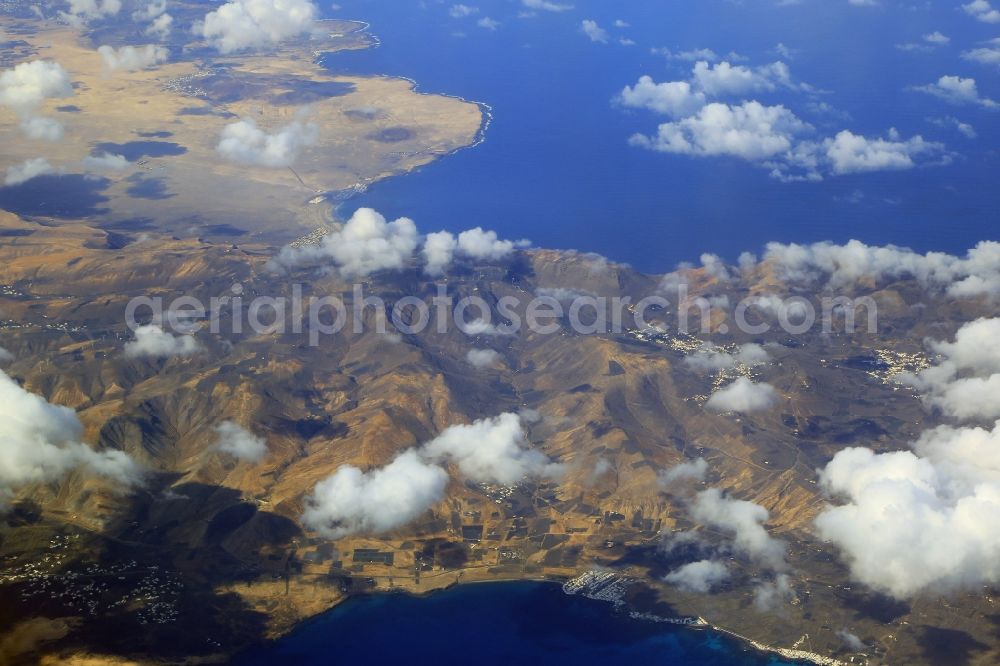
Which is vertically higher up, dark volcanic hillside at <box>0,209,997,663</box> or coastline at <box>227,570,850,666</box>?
dark volcanic hillside at <box>0,209,997,663</box>

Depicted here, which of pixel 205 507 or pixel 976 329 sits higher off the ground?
pixel 976 329

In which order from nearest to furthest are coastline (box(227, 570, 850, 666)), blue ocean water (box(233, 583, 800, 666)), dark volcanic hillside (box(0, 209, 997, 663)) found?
coastline (box(227, 570, 850, 666)) < blue ocean water (box(233, 583, 800, 666)) < dark volcanic hillside (box(0, 209, 997, 663))

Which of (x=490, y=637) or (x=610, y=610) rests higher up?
(x=610, y=610)

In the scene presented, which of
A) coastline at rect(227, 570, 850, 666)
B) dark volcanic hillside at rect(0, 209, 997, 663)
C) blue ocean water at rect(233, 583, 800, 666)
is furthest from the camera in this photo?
dark volcanic hillside at rect(0, 209, 997, 663)

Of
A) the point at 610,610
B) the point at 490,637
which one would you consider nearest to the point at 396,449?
the point at 490,637

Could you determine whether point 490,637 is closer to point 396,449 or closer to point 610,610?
point 610,610

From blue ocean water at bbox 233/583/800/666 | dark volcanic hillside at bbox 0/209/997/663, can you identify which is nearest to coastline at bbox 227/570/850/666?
blue ocean water at bbox 233/583/800/666

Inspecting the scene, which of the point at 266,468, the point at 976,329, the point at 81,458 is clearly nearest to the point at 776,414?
the point at 976,329

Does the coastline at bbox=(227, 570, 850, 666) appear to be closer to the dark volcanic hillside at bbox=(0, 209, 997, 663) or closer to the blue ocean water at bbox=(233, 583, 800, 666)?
the blue ocean water at bbox=(233, 583, 800, 666)

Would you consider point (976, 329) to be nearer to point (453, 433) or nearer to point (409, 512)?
point (453, 433)
